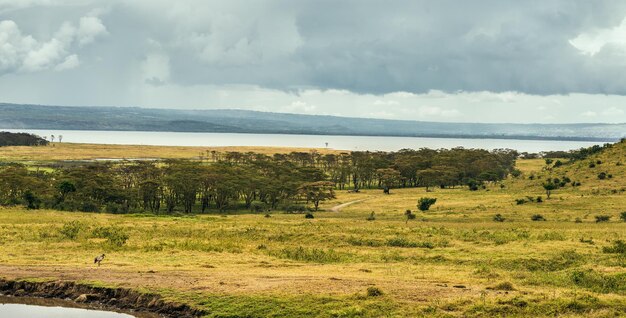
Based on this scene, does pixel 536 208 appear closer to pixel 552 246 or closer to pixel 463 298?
pixel 552 246

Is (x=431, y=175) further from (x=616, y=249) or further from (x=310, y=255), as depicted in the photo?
(x=310, y=255)

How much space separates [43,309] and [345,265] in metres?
17.3

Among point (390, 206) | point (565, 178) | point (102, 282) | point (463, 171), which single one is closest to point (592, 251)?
point (102, 282)

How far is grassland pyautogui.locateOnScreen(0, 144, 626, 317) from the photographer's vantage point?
1110 inches

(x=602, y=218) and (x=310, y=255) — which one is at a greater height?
(x=602, y=218)

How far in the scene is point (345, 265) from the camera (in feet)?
128

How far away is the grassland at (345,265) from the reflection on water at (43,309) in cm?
229

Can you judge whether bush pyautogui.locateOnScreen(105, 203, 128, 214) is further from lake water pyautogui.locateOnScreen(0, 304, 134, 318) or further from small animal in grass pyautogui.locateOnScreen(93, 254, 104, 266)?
lake water pyautogui.locateOnScreen(0, 304, 134, 318)

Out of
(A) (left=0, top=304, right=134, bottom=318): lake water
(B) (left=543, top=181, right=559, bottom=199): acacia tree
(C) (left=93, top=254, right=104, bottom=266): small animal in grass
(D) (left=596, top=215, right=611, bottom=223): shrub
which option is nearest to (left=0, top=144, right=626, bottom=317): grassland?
(C) (left=93, top=254, right=104, bottom=266): small animal in grass

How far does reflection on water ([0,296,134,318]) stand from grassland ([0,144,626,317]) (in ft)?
7.53

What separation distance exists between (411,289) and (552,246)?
19199 millimetres

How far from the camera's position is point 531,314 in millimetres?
26641

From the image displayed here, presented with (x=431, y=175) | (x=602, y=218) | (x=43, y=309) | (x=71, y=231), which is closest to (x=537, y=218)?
(x=602, y=218)

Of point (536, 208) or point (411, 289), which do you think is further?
point (536, 208)
